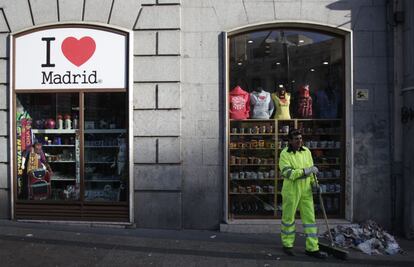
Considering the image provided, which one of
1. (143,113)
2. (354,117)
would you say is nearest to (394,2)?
(354,117)

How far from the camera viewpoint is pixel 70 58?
862 centimetres

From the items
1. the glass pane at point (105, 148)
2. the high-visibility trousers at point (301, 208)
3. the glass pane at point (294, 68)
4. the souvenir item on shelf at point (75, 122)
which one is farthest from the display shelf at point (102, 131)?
the high-visibility trousers at point (301, 208)

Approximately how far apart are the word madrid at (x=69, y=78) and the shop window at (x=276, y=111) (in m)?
2.45

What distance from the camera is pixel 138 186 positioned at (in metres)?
8.44

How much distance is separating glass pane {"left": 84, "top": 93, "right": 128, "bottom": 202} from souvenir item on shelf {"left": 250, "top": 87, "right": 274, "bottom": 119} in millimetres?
2314

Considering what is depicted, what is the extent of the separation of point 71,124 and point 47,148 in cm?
67

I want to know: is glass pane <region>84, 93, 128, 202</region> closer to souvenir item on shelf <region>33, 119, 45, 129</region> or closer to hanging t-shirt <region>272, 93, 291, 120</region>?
souvenir item on shelf <region>33, 119, 45, 129</region>

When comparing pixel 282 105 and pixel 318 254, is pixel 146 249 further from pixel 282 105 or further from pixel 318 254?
pixel 282 105

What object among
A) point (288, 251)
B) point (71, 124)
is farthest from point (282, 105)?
point (71, 124)

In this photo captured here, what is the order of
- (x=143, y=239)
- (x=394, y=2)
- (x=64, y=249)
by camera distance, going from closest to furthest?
(x=64, y=249), (x=143, y=239), (x=394, y=2)

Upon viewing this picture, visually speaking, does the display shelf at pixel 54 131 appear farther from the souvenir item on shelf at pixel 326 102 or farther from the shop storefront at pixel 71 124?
the souvenir item on shelf at pixel 326 102

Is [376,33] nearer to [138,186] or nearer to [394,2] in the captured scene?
[394,2]

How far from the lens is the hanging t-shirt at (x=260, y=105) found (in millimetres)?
8656

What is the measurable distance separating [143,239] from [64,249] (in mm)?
1254
